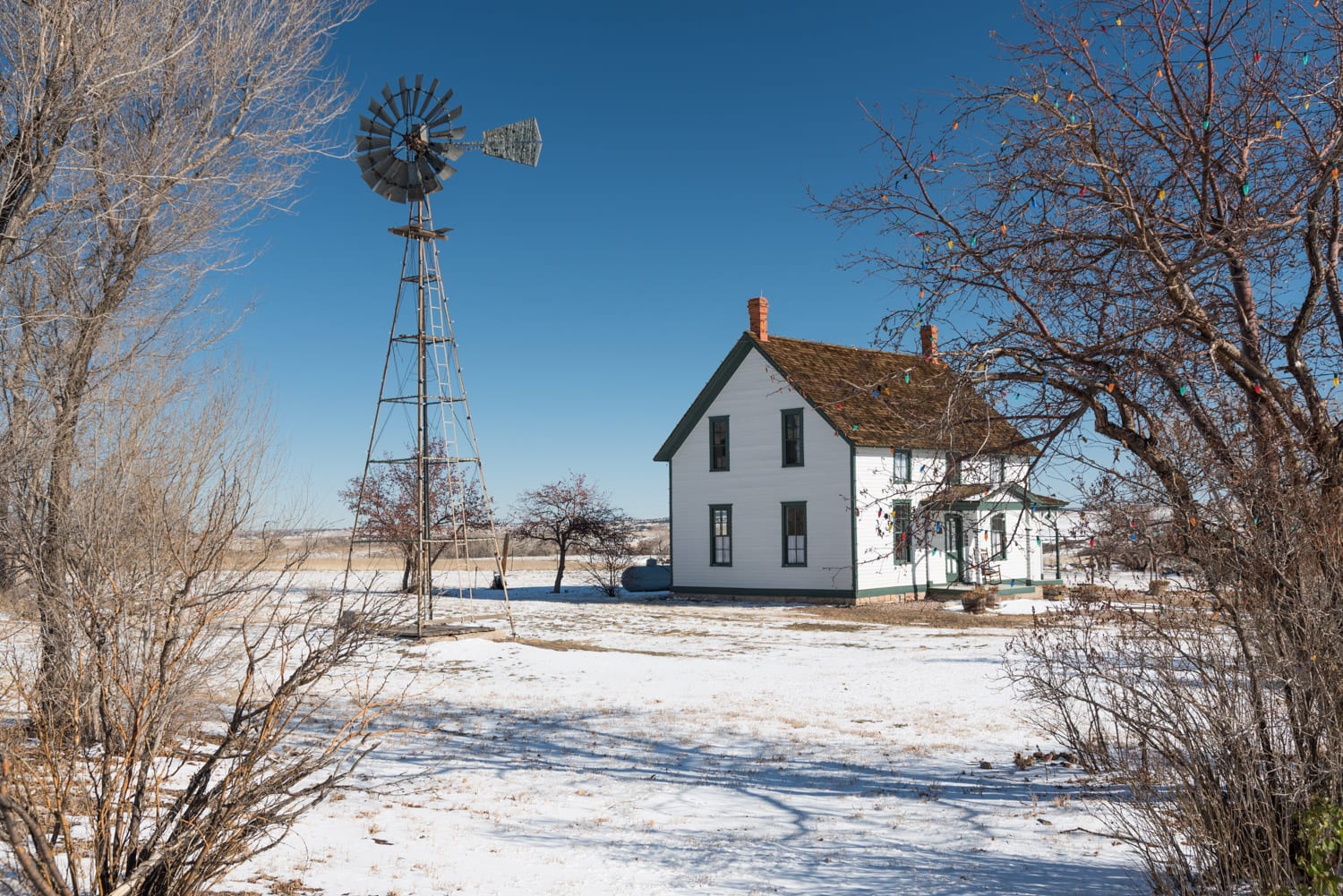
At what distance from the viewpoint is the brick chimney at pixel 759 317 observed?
105 ft

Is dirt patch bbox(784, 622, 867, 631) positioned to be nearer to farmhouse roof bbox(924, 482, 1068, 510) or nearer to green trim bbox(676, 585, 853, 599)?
green trim bbox(676, 585, 853, 599)

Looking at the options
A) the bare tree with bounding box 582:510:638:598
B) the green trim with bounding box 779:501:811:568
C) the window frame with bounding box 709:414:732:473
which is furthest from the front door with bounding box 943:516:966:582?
the bare tree with bounding box 582:510:638:598

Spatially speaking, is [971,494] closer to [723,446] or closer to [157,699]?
[157,699]

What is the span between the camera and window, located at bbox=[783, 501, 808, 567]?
30.4 m

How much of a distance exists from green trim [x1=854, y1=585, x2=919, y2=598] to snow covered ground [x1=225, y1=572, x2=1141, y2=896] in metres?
11.0

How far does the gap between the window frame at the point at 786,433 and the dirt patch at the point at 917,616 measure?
465 centimetres

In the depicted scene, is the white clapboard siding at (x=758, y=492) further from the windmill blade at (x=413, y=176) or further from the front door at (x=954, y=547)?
the windmill blade at (x=413, y=176)

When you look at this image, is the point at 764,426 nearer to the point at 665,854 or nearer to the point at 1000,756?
the point at 1000,756

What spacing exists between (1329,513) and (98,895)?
6434 mm

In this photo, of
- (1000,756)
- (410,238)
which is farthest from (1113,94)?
(410,238)

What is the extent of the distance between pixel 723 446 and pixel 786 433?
2.47 meters

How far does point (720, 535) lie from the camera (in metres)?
32.5

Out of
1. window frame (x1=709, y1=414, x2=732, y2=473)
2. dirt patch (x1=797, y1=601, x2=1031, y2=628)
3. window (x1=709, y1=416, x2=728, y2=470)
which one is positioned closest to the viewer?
dirt patch (x1=797, y1=601, x2=1031, y2=628)

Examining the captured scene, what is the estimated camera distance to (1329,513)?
5.38 metres
